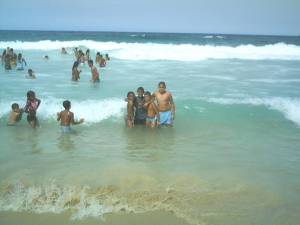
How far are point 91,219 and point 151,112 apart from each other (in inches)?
158

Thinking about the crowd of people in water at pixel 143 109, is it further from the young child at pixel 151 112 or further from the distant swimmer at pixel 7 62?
the distant swimmer at pixel 7 62

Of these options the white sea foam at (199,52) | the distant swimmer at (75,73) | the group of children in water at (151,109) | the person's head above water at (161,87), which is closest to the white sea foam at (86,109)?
the group of children in water at (151,109)

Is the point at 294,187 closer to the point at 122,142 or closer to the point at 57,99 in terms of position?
the point at 122,142

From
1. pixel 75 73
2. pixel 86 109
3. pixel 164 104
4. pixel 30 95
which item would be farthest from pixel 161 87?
pixel 75 73

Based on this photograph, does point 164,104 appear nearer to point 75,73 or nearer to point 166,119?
point 166,119

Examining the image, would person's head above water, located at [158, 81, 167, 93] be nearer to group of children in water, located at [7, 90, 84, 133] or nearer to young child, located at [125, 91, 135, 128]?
young child, located at [125, 91, 135, 128]

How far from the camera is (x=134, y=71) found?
17281 mm

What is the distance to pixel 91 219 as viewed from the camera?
14.1 ft

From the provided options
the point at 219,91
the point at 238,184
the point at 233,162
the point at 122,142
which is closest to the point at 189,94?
the point at 219,91

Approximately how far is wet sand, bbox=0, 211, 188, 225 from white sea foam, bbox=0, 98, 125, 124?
14.3ft

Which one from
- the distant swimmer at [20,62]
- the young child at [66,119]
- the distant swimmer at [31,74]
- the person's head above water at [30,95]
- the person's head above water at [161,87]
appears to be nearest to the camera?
the young child at [66,119]

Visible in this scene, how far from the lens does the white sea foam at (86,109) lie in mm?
8992

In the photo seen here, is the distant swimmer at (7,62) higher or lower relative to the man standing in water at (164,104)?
→ higher

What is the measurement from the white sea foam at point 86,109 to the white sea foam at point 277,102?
2941mm
